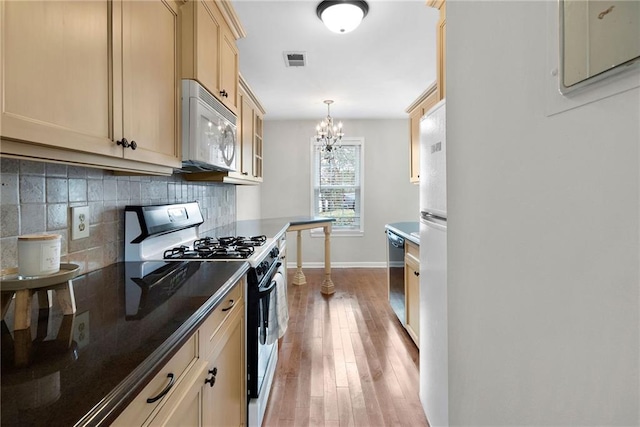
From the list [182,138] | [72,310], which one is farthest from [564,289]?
[182,138]

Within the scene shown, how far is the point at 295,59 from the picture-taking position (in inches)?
123

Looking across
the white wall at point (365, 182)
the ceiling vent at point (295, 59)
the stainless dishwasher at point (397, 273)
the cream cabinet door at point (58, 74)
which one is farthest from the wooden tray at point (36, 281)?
the white wall at point (365, 182)

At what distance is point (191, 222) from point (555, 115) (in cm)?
204

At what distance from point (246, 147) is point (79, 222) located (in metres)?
1.92

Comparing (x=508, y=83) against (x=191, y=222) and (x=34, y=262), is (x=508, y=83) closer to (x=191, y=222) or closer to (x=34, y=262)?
(x=34, y=262)

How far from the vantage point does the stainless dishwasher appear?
2909 mm

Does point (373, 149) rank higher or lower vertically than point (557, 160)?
higher

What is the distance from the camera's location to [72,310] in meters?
0.89

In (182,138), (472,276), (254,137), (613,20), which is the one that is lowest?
(472,276)

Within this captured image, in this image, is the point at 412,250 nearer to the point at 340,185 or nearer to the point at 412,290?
the point at 412,290

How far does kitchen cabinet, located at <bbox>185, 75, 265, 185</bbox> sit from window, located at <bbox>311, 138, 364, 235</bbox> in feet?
6.18

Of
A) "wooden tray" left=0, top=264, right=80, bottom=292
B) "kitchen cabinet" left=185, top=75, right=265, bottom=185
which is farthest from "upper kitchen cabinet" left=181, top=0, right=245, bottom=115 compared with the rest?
"wooden tray" left=0, top=264, right=80, bottom=292

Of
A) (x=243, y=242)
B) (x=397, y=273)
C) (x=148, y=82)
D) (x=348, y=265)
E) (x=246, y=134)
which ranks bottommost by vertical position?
(x=348, y=265)

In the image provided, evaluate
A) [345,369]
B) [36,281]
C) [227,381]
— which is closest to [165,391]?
[36,281]
